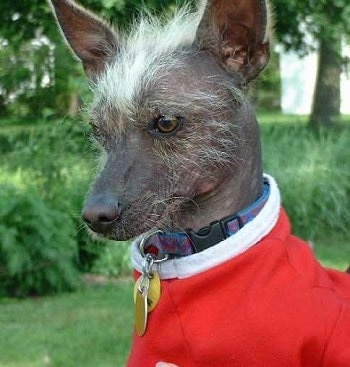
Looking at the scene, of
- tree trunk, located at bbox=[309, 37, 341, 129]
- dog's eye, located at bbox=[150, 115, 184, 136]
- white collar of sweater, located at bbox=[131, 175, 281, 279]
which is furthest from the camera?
tree trunk, located at bbox=[309, 37, 341, 129]

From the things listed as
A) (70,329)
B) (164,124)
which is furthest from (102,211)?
(70,329)

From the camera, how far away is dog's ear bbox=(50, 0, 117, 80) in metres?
2.78

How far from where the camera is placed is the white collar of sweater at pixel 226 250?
2.57 meters

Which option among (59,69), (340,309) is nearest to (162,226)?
(340,309)

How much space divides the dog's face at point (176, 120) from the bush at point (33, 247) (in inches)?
167

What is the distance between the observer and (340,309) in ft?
8.35

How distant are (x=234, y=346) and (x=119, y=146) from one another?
67 cm

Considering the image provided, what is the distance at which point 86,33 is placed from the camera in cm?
281

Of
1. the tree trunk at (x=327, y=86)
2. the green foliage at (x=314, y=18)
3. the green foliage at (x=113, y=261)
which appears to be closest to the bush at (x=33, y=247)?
the green foliage at (x=113, y=261)

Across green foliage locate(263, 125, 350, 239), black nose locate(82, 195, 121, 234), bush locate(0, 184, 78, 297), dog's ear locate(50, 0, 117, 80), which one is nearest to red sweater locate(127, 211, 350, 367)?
black nose locate(82, 195, 121, 234)

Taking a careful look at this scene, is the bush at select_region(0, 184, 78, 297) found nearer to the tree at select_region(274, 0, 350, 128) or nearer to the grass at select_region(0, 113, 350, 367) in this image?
the grass at select_region(0, 113, 350, 367)

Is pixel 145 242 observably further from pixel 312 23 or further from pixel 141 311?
pixel 312 23

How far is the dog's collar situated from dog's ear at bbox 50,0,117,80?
0.60m

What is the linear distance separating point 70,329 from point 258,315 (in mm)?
3832
